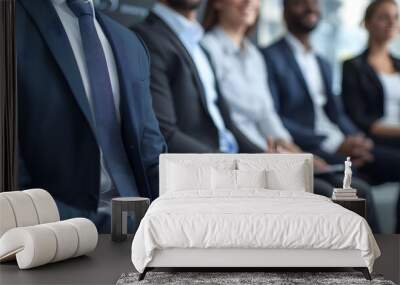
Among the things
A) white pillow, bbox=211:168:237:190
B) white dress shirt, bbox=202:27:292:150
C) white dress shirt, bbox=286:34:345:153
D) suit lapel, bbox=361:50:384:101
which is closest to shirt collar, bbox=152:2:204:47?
white dress shirt, bbox=202:27:292:150

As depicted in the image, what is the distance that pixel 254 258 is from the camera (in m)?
5.02

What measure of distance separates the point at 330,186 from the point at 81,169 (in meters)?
2.73

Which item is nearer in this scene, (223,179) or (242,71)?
(223,179)

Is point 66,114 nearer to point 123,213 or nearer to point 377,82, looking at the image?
point 123,213

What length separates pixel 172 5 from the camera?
759cm

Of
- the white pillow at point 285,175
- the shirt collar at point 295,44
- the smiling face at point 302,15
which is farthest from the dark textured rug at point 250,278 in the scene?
the smiling face at point 302,15

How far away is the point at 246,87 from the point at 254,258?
2986 millimetres

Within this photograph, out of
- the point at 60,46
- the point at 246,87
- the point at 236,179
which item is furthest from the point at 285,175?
the point at 60,46

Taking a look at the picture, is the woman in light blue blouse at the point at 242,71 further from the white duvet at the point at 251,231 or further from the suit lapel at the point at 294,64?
the white duvet at the point at 251,231

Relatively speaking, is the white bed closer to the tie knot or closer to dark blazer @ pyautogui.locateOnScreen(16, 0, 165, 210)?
dark blazer @ pyautogui.locateOnScreen(16, 0, 165, 210)

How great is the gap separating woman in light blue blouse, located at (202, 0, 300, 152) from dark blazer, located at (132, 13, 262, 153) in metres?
0.22

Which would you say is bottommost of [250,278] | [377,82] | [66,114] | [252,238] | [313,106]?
[250,278]

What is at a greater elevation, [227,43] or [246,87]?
[227,43]

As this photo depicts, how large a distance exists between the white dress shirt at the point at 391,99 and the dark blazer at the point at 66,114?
250 cm
